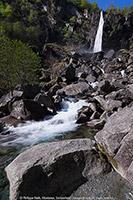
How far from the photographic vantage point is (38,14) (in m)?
67.6

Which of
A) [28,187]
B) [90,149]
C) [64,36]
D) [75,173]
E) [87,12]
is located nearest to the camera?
[28,187]

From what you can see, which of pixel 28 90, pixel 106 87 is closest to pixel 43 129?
pixel 28 90

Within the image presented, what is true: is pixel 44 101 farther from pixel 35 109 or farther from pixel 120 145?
pixel 120 145

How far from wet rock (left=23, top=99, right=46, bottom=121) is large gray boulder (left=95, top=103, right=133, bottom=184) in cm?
815

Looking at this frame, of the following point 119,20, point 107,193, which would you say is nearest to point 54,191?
point 107,193

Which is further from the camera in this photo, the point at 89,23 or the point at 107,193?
the point at 89,23

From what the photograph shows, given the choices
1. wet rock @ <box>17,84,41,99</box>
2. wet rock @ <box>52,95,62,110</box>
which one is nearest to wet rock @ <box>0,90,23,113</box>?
wet rock @ <box>17,84,41,99</box>

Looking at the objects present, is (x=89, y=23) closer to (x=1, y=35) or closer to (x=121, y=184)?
(x=1, y=35)

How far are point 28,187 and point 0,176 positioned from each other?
2.16 metres

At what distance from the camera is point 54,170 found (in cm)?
339

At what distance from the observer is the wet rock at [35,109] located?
37.6ft

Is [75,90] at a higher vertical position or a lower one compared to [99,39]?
lower

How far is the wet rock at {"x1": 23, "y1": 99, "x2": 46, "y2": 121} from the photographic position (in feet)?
37.6

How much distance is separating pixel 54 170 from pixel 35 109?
8991mm
